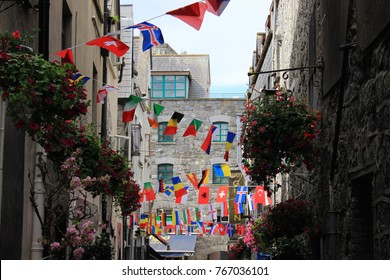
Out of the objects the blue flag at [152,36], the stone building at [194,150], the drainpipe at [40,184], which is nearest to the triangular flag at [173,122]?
the blue flag at [152,36]

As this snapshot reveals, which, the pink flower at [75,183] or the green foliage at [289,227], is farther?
the green foliage at [289,227]

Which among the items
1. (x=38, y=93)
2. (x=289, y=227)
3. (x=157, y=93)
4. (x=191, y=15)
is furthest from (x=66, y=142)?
(x=157, y=93)

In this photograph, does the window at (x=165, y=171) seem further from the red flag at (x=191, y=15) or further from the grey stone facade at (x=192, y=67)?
the red flag at (x=191, y=15)

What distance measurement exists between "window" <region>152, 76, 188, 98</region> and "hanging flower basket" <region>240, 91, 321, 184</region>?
112 ft

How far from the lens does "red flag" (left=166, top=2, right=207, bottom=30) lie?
10672mm

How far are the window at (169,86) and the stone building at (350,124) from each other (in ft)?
105

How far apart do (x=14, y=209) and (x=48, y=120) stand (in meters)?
2.90

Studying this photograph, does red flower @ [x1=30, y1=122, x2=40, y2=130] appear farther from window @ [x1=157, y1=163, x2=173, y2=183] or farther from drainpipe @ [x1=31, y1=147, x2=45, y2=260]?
window @ [x1=157, y1=163, x2=173, y2=183]

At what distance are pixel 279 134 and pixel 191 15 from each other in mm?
2424

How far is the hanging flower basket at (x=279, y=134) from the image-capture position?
39.1 ft

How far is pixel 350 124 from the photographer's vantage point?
32.4 feet

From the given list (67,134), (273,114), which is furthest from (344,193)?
(67,134)

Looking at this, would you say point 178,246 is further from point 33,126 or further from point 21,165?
point 33,126

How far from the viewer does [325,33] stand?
12.1 meters
